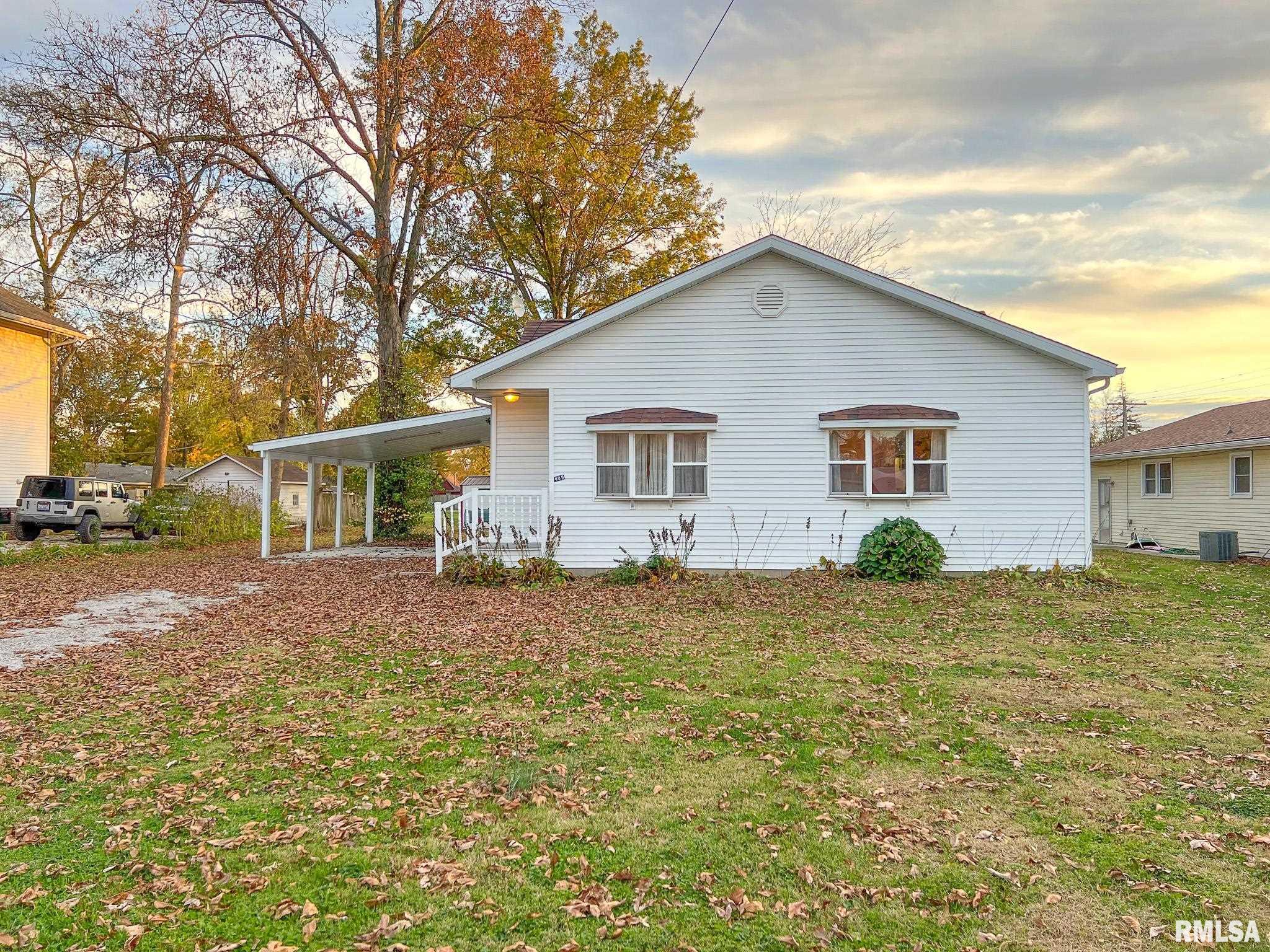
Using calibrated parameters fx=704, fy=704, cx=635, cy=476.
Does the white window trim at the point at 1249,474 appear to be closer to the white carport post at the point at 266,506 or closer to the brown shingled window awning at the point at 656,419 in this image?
the brown shingled window awning at the point at 656,419

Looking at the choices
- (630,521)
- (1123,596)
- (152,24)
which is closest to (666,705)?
(630,521)

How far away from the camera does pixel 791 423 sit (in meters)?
12.2

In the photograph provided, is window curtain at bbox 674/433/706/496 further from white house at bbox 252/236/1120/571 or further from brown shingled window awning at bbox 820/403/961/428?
brown shingled window awning at bbox 820/403/961/428

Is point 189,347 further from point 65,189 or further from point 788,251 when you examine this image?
point 788,251

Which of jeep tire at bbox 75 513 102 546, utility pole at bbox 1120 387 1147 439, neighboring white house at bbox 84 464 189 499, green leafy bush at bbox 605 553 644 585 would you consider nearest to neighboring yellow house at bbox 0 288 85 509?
jeep tire at bbox 75 513 102 546

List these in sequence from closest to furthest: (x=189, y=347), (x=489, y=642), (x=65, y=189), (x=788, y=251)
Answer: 1. (x=489, y=642)
2. (x=788, y=251)
3. (x=65, y=189)
4. (x=189, y=347)

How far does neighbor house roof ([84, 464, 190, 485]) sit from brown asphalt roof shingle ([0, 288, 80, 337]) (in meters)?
14.7

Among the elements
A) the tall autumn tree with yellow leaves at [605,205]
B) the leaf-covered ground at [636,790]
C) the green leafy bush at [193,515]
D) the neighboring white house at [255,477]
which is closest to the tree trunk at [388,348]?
the green leafy bush at [193,515]

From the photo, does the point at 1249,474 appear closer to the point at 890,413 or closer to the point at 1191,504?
the point at 1191,504

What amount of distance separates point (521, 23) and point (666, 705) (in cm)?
1993

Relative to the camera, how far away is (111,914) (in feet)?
9.05

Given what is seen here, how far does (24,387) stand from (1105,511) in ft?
108

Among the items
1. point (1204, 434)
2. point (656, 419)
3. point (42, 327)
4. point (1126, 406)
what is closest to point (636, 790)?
point (656, 419)

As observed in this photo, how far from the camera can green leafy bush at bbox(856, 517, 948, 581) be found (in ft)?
38.1
